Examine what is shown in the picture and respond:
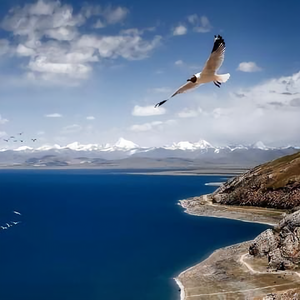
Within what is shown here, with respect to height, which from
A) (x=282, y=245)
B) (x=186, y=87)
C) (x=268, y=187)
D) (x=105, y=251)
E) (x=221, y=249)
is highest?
(x=186, y=87)

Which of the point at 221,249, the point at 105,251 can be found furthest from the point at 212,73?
the point at 105,251

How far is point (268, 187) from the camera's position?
16875cm

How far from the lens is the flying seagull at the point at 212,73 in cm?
984

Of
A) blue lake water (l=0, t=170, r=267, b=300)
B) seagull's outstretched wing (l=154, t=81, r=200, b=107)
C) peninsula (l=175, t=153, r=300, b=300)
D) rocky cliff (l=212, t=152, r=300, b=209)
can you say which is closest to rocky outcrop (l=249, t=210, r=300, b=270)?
peninsula (l=175, t=153, r=300, b=300)

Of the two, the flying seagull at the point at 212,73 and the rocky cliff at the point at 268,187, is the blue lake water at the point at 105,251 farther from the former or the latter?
the flying seagull at the point at 212,73

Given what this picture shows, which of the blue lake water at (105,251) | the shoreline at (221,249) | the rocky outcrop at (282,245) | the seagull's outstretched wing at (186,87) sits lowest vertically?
the blue lake water at (105,251)

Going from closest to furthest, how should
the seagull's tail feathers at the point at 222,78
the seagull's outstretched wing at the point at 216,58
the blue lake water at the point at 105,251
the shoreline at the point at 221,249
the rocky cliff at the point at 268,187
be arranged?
the seagull's outstretched wing at the point at 216,58
the seagull's tail feathers at the point at 222,78
the shoreline at the point at 221,249
the blue lake water at the point at 105,251
the rocky cliff at the point at 268,187

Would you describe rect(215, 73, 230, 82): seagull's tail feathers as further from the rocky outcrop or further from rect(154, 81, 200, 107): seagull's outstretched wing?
the rocky outcrop

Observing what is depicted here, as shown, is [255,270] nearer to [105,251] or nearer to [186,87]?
[105,251]

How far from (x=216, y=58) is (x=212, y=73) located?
0.42m

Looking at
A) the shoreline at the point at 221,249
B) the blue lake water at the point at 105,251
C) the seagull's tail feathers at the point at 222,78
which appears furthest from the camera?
the blue lake water at the point at 105,251

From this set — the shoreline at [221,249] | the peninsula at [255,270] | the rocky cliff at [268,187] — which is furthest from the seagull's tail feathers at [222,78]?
the rocky cliff at [268,187]

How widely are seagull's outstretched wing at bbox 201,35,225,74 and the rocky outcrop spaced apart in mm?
74203

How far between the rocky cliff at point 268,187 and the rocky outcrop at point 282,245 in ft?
225
